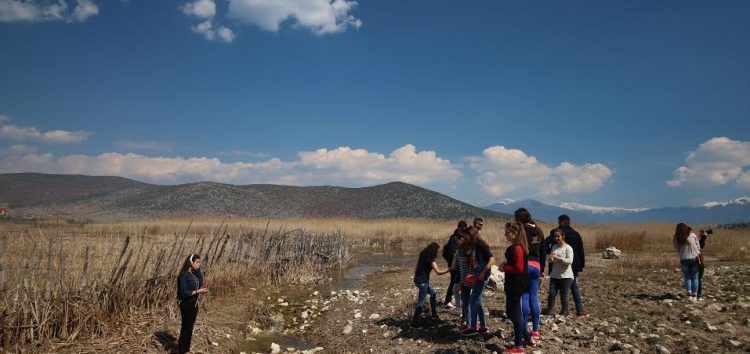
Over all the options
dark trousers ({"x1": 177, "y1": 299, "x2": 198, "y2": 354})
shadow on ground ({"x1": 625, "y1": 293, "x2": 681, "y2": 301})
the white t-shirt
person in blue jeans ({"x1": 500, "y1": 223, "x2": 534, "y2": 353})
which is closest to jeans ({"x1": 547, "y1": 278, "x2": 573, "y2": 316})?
the white t-shirt

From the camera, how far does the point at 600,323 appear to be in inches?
314

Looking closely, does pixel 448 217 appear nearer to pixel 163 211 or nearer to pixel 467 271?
pixel 163 211

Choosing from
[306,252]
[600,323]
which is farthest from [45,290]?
[306,252]

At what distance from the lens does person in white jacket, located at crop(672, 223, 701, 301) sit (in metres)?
9.63

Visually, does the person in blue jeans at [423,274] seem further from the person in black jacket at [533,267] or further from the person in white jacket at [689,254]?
the person in white jacket at [689,254]

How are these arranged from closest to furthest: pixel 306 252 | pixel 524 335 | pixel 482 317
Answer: pixel 524 335 < pixel 482 317 < pixel 306 252

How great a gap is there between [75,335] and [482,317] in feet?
21.8

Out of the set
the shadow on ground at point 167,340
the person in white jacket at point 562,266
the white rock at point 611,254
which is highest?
the person in white jacket at point 562,266

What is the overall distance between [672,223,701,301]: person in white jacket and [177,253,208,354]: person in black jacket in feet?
31.6

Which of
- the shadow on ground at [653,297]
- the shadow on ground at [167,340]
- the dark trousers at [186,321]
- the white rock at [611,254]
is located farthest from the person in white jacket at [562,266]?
the white rock at [611,254]

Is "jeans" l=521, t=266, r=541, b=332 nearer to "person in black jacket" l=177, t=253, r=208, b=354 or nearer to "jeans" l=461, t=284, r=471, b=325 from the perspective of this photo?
"jeans" l=461, t=284, r=471, b=325

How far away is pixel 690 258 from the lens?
9.61 meters

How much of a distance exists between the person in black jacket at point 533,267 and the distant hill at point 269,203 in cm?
6412

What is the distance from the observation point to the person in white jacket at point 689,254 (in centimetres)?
963
